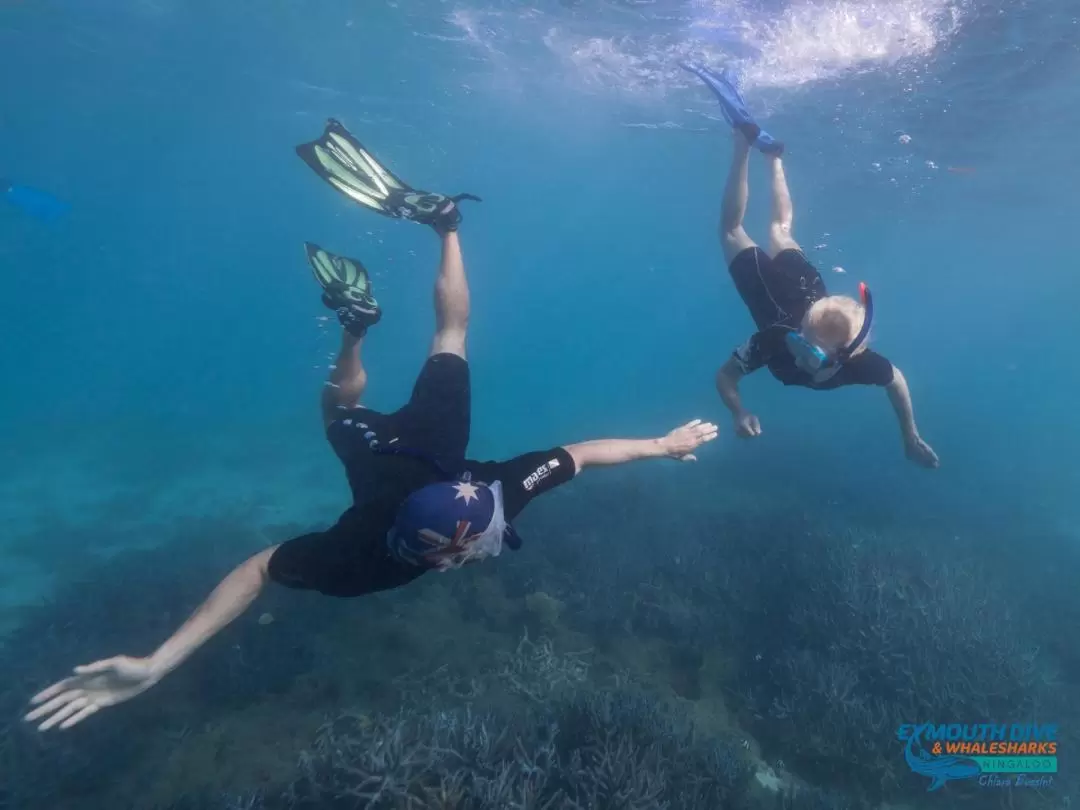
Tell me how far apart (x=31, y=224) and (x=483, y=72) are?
325 feet

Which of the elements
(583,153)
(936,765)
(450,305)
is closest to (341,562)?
(450,305)

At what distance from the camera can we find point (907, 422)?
6723 millimetres

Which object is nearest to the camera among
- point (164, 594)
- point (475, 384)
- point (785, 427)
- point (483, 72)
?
point (164, 594)

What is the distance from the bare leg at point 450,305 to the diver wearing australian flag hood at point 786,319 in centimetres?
287

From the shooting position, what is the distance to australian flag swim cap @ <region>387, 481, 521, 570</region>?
345 cm

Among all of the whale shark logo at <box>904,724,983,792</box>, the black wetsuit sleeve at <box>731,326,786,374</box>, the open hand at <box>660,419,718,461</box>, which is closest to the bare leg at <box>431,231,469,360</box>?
the open hand at <box>660,419,718,461</box>

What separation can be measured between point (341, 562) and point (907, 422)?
6088mm

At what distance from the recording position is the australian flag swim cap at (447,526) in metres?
3.45

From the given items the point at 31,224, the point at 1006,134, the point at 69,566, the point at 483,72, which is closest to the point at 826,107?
the point at 1006,134

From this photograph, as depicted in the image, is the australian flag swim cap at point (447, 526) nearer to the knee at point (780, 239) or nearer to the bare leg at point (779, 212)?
the knee at point (780, 239)

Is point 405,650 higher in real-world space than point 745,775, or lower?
higher

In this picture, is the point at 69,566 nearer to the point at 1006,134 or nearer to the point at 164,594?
the point at 164,594

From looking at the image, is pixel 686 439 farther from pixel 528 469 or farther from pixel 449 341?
pixel 449 341

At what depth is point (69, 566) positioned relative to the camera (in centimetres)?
1477
